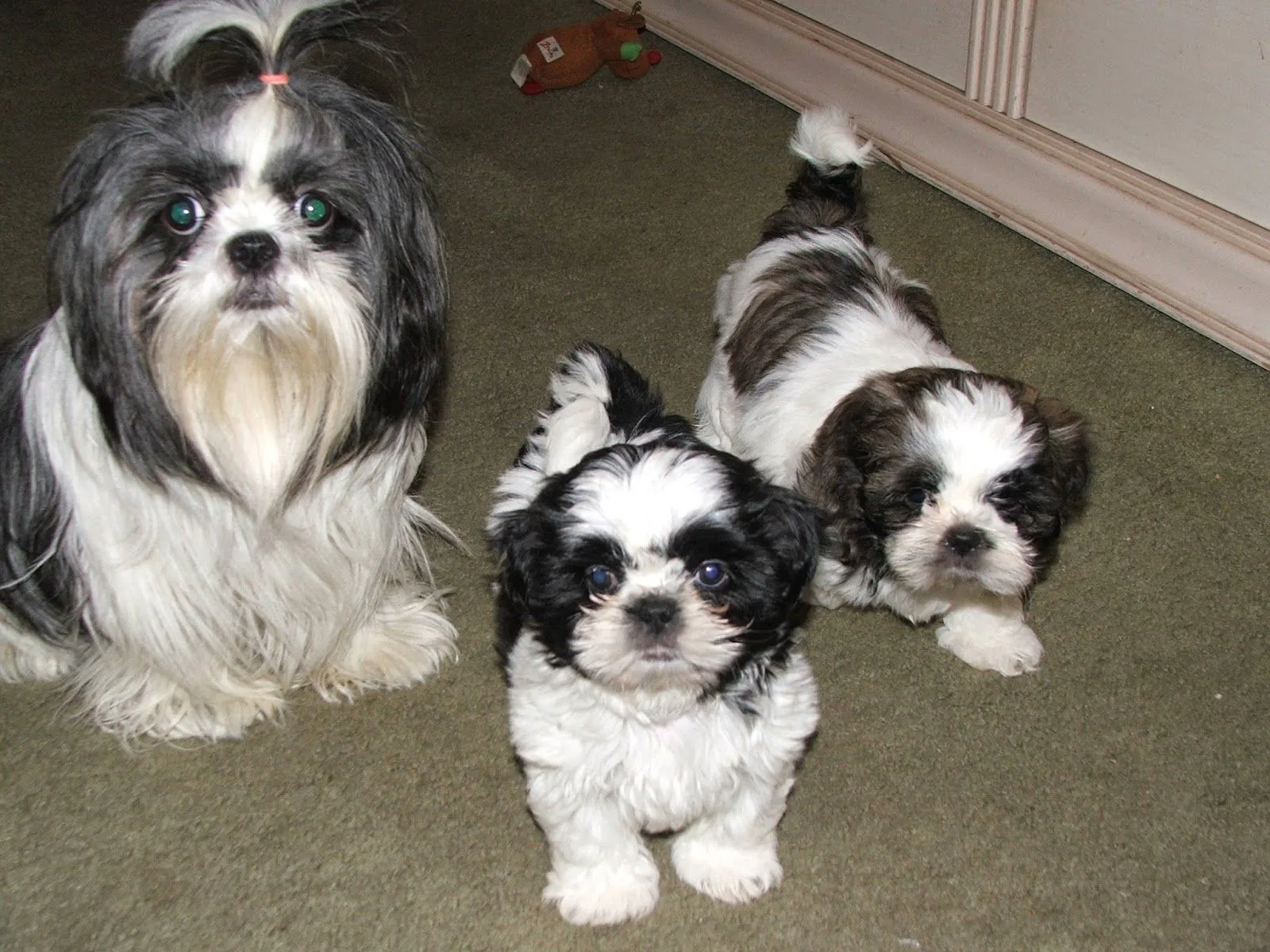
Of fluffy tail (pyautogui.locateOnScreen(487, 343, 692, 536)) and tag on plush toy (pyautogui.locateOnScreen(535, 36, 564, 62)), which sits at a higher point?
fluffy tail (pyautogui.locateOnScreen(487, 343, 692, 536))

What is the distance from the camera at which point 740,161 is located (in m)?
3.96

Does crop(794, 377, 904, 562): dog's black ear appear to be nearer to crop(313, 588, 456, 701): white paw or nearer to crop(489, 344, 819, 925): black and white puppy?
crop(489, 344, 819, 925): black and white puppy

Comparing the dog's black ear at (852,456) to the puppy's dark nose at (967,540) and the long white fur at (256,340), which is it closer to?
the puppy's dark nose at (967,540)

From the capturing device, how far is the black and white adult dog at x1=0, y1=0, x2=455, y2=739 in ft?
6.10

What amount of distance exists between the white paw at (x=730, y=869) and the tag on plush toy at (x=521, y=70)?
2807 mm

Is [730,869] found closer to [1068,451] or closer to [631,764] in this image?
[631,764]

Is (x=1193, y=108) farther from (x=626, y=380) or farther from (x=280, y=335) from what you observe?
(x=280, y=335)

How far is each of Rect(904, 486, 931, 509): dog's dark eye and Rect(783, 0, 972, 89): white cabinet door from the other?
187 centimetres

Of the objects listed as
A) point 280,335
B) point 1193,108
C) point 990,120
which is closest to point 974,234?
point 990,120

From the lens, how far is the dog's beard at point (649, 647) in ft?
6.20

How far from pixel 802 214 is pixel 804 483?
0.88m

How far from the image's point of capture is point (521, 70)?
14.0 feet

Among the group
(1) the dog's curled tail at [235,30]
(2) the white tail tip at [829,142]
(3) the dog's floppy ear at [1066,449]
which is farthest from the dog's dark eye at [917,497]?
(1) the dog's curled tail at [235,30]

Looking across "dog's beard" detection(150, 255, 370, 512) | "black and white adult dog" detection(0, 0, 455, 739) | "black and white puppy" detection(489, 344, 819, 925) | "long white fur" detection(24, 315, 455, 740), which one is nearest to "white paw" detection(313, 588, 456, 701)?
"long white fur" detection(24, 315, 455, 740)
